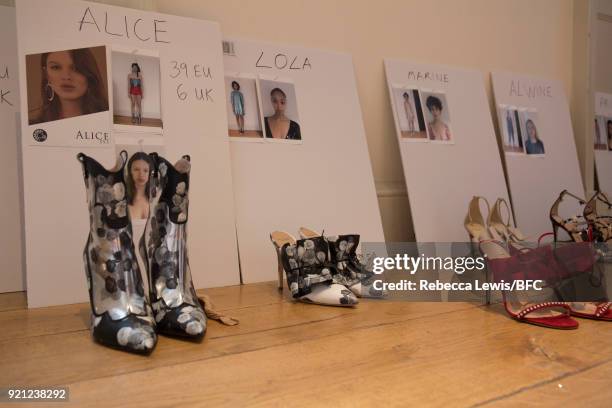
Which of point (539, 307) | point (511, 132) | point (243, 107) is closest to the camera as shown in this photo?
point (539, 307)

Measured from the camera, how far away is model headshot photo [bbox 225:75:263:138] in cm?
145

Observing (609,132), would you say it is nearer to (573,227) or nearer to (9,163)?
(573,227)

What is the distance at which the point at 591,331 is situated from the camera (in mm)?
1008

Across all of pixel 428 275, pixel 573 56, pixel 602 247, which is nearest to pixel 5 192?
pixel 428 275

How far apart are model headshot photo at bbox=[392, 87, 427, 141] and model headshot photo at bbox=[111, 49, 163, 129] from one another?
821 mm

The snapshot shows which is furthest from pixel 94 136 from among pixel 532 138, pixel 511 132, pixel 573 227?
pixel 532 138

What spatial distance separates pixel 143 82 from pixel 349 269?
0.70 meters

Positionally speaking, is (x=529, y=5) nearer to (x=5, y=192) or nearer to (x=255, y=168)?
(x=255, y=168)

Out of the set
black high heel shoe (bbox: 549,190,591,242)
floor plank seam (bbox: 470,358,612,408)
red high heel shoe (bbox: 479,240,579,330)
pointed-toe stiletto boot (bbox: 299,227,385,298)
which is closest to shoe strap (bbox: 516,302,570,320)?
red high heel shoe (bbox: 479,240,579,330)

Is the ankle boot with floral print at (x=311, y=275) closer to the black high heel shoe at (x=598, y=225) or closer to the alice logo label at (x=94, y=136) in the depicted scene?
the alice logo label at (x=94, y=136)

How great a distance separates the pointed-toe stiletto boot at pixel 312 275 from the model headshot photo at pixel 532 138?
1215mm

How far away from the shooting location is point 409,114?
175 cm

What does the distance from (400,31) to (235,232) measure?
987 millimetres

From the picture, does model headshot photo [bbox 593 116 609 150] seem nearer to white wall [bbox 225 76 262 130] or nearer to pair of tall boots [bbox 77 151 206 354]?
white wall [bbox 225 76 262 130]
